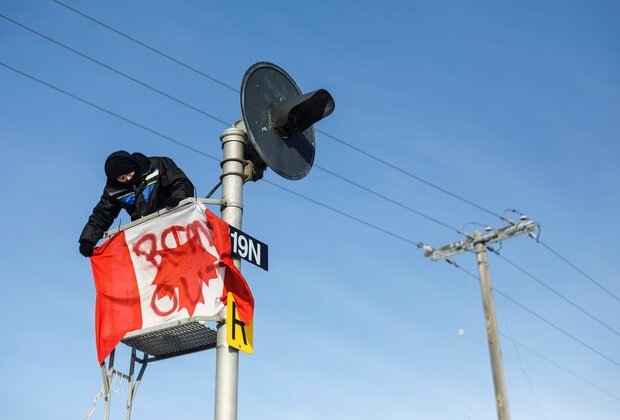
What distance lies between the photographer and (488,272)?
2070 centimetres

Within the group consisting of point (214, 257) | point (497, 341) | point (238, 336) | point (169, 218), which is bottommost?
point (238, 336)

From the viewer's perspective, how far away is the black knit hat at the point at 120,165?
540 cm

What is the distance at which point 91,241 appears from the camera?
5539mm

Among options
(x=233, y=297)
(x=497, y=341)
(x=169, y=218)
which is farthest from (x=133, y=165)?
(x=497, y=341)

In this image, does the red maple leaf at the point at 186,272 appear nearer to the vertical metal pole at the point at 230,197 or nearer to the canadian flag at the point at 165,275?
the canadian flag at the point at 165,275

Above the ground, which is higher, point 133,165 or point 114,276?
point 133,165

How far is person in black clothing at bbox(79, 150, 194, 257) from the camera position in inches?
213

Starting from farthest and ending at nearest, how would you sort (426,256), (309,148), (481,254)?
(426,256) < (481,254) < (309,148)

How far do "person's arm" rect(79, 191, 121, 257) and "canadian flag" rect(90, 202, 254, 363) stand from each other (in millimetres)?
120

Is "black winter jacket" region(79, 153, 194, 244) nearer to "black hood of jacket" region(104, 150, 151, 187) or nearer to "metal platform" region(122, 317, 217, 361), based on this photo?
"black hood of jacket" region(104, 150, 151, 187)

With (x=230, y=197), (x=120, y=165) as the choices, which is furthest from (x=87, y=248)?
(x=230, y=197)

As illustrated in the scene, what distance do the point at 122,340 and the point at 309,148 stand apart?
1.83m

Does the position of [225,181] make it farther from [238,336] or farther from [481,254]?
[481,254]

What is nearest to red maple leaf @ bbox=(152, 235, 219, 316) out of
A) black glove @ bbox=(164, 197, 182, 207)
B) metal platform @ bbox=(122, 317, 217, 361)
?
metal platform @ bbox=(122, 317, 217, 361)
